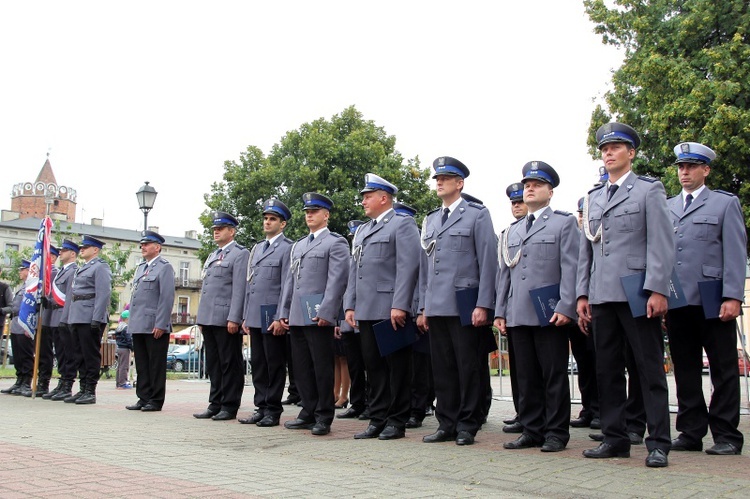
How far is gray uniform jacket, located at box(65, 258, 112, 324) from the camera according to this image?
11414 mm

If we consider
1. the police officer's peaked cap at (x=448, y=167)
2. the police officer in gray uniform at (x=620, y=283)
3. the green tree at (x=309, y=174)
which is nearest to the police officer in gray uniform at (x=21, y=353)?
the police officer's peaked cap at (x=448, y=167)

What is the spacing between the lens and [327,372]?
7.98m

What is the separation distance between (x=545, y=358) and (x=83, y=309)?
7.52 metres

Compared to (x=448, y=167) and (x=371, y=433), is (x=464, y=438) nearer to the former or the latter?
(x=371, y=433)

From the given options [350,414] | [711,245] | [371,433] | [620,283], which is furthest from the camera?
[350,414]

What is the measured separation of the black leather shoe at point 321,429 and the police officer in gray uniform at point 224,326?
68.8 inches

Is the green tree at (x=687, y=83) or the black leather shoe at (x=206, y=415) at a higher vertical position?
the green tree at (x=687, y=83)

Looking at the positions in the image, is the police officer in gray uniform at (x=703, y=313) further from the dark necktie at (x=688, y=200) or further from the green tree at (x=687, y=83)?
the green tree at (x=687, y=83)

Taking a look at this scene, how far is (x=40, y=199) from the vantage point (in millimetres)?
110125

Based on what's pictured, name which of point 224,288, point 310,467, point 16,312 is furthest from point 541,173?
point 16,312

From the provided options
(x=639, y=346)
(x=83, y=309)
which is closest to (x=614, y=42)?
(x=83, y=309)

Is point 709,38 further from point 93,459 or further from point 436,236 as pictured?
point 93,459

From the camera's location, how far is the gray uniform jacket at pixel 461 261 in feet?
23.1

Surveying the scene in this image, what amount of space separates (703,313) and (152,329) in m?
6.80
